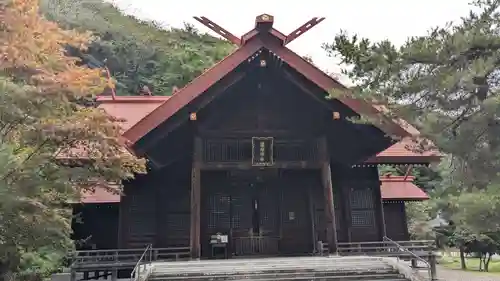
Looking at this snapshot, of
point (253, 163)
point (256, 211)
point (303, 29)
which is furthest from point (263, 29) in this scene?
point (256, 211)

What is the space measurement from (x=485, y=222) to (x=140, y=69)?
1422 inches

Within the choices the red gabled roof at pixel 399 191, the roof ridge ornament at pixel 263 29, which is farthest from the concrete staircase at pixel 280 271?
the red gabled roof at pixel 399 191

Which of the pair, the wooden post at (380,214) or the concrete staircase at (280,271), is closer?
the concrete staircase at (280,271)

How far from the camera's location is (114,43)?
40.3 metres

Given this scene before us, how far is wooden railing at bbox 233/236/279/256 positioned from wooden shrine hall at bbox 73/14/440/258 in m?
0.03

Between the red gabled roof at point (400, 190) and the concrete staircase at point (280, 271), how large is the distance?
7.76 metres

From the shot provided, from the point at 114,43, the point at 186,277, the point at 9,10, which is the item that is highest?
the point at 114,43

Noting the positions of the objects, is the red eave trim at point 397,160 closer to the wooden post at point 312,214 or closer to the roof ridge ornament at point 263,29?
the wooden post at point 312,214

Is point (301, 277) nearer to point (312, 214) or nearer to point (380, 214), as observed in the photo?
point (312, 214)

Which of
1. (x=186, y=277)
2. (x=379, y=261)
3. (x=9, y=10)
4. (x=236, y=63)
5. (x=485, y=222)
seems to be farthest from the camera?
(x=236, y=63)

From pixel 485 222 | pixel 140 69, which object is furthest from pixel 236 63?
pixel 140 69

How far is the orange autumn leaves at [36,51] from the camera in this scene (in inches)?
302

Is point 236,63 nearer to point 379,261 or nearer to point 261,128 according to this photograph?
point 261,128

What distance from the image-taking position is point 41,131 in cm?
796
